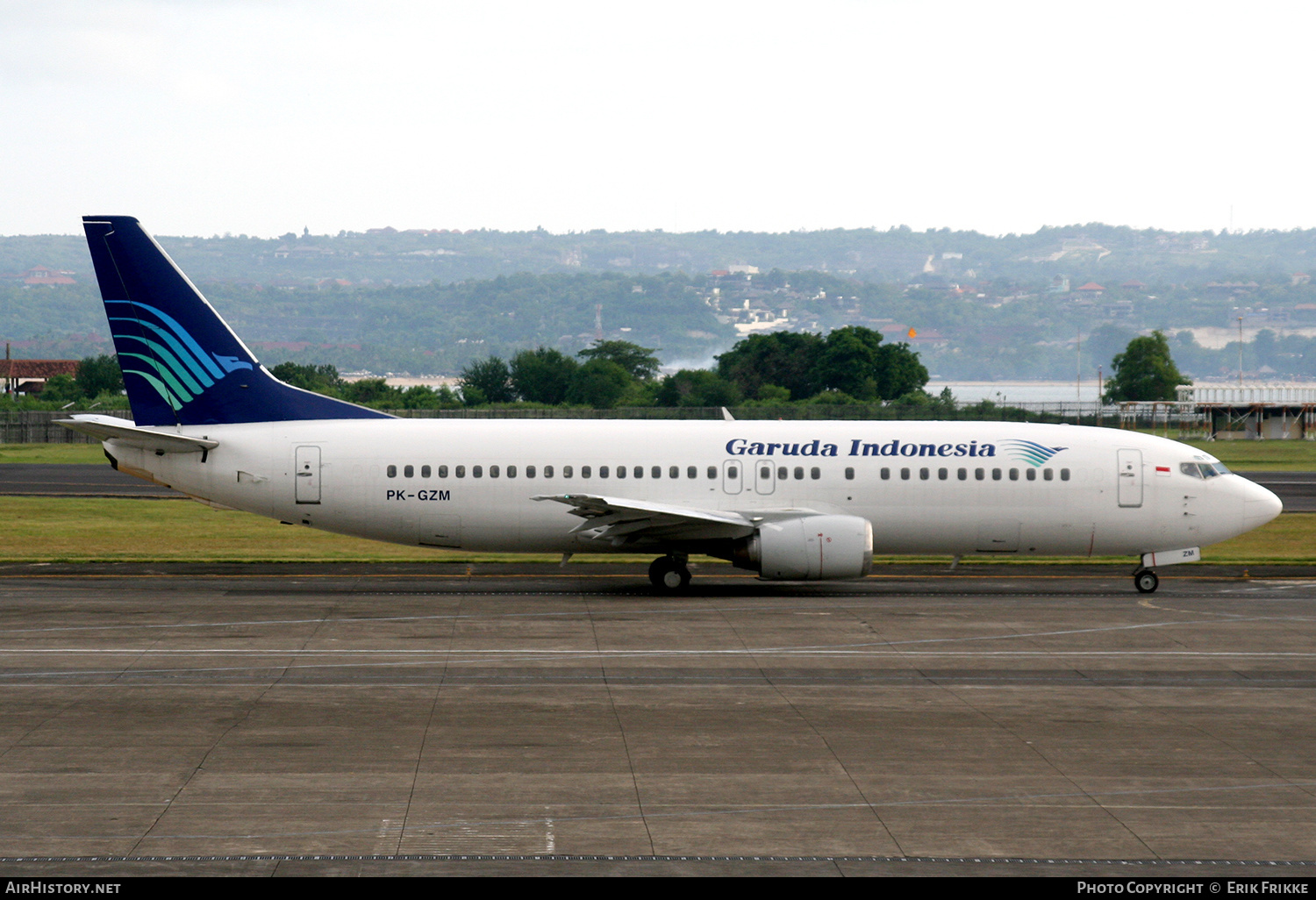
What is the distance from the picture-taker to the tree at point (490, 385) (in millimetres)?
113500

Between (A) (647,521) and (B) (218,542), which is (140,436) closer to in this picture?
(B) (218,542)

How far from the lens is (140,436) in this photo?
28000 mm

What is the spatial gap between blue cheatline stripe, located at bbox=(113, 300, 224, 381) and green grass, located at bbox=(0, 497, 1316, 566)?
281 inches

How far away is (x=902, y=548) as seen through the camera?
30.0m

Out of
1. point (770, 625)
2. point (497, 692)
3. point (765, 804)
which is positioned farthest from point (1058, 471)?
point (765, 804)

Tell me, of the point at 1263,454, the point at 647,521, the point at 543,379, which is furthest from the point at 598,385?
the point at 647,521

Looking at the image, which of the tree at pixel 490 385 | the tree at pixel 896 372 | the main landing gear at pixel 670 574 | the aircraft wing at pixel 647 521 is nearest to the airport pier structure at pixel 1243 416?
the tree at pixel 896 372

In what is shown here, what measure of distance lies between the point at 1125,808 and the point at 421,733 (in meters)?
8.84

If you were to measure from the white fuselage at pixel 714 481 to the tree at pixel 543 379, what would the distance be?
8145cm

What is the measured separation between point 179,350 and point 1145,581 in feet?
77.4

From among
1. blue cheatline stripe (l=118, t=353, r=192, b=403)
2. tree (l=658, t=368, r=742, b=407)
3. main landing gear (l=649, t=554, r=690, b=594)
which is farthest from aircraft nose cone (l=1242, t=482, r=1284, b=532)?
tree (l=658, t=368, r=742, b=407)

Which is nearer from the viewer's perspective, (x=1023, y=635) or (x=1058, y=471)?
(x=1023, y=635)

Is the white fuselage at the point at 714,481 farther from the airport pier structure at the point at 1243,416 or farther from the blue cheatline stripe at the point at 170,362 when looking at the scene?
the airport pier structure at the point at 1243,416
